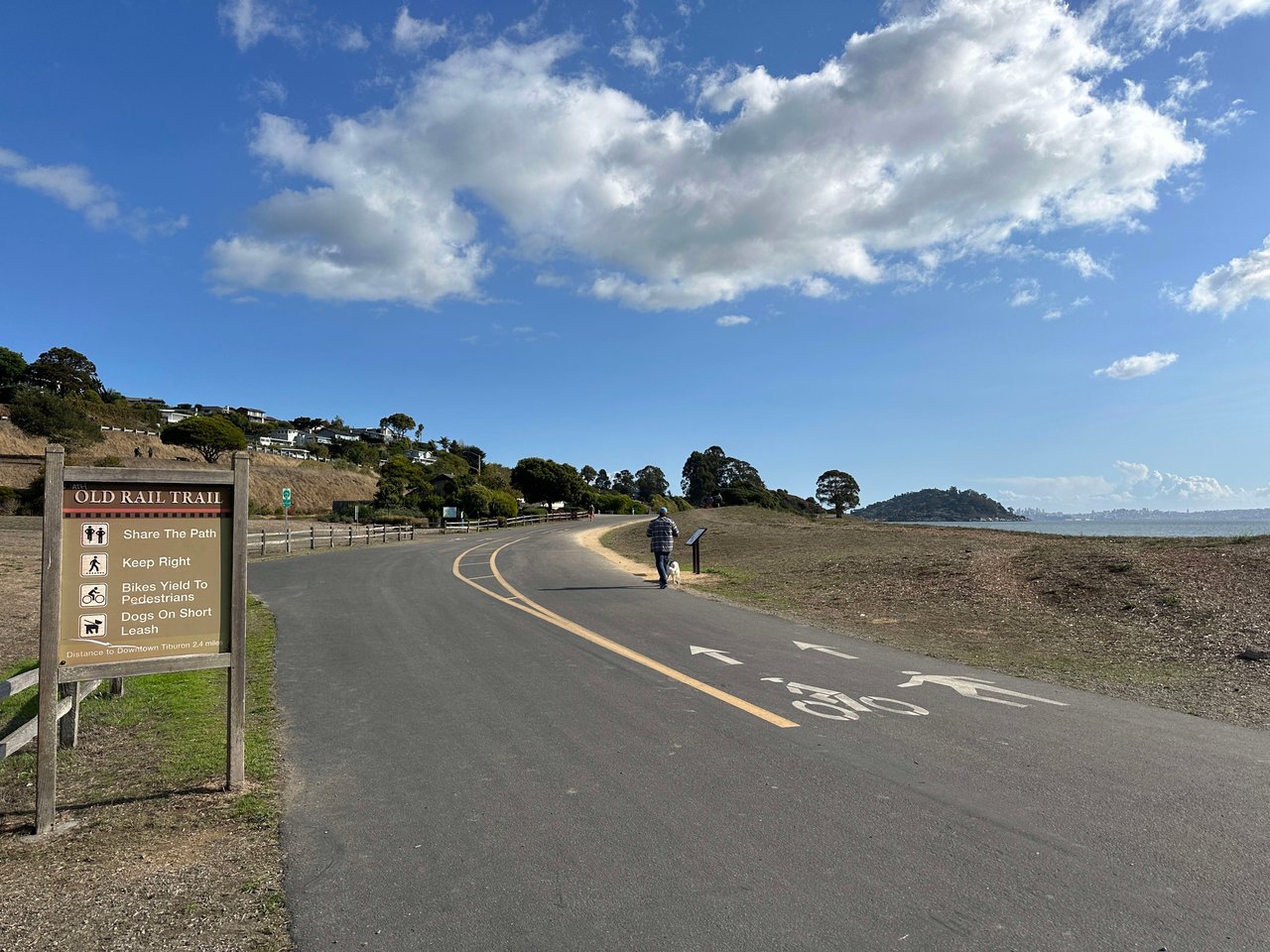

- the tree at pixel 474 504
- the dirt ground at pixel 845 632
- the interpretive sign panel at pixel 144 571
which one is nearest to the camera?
the dirt ground at pixel 845 632

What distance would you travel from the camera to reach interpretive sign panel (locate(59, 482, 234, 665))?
4211 mm

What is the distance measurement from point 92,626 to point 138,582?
12.7 inches

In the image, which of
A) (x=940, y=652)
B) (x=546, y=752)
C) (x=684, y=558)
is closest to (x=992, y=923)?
(x=546, y=752)

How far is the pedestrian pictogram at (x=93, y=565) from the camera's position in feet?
13.9

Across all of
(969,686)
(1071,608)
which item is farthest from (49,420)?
(969,686)

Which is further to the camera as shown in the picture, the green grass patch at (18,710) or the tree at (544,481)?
the tree at (544,481)

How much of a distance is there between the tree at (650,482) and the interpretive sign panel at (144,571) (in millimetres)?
143107

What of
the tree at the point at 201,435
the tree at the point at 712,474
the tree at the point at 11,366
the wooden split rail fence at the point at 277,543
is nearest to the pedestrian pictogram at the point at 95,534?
the wooden split rail fence at the point at 277,543

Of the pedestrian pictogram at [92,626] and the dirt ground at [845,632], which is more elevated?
the pedestrian pictogram at [92,626]

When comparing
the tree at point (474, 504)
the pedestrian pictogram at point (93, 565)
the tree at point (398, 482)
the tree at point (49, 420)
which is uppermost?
the tree at point (49, 420)

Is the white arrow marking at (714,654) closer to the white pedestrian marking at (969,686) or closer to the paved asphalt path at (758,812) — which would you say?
the paved asphalt path at (758,812)

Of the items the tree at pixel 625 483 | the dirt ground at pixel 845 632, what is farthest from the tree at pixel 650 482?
the dirt ground at pixel 845 632

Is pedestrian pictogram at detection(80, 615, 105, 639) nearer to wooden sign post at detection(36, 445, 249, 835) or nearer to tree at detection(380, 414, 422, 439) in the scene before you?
wooden sign post at detection(36, 445, 249, 835)

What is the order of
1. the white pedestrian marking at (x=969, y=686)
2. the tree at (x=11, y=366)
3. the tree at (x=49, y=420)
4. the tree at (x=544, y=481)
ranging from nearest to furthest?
1. the white pedestrian marking at (x=969, y=686)
2. the tree at (x=49, y=420)
3. the tree at (x=11, y=366)
4. the tree at (x=544, y=481)
